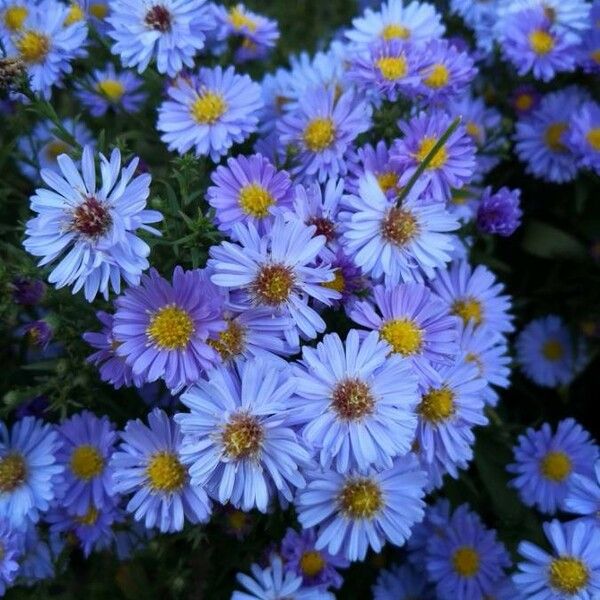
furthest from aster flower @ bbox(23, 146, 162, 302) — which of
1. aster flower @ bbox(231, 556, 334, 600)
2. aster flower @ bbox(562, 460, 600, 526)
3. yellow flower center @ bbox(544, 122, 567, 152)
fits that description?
yellow flower center @ bbox(544, 122, 567, 152)

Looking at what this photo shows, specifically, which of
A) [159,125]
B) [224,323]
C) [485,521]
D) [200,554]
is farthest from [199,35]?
[485,521]

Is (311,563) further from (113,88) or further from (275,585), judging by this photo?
(113,88)

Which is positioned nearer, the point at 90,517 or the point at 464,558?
the point at 90,517

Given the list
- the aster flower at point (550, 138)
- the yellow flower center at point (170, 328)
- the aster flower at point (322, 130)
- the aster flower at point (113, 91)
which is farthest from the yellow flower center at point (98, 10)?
Answer: the aster flower at point (550, 138)

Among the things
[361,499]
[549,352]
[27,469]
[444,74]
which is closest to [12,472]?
[27,469]

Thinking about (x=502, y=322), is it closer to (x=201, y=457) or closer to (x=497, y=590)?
(x=497, y=590)

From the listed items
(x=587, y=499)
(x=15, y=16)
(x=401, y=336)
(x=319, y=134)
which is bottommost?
(x=587, y=499)
